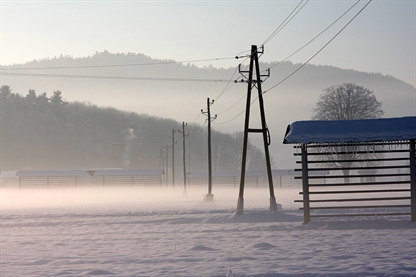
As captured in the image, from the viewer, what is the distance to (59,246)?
16.5 m

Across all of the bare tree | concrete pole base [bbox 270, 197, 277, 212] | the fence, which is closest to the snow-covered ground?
the fence

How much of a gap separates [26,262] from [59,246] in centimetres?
303

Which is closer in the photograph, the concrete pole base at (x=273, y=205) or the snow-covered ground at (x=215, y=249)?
the snow-covered ground at (x=215, y=249)

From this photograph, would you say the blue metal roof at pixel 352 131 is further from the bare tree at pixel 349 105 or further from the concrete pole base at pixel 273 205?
the bare tree at pixel 349 105

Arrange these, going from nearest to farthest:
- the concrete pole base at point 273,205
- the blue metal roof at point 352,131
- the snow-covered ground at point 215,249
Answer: the snow-covered ground at point 215,249 → the blue metal roof at point 352,131 → the concrete pole base at point 273,205

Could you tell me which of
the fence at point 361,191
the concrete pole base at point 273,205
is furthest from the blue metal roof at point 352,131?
the concrete pole base at point 273,205

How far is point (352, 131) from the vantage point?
20000 mm

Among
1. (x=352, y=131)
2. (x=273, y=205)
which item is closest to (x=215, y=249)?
(x=352, y=131)

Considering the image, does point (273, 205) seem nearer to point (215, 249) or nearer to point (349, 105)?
point (215, 249)

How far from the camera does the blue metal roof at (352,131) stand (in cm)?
1956

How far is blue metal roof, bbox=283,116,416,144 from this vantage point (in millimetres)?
19562

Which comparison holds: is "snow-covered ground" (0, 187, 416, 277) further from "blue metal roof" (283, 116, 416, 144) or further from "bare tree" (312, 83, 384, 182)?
"bare tree" (312, 83, 384, 182)

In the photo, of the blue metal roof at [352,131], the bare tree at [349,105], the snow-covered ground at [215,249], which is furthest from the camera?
the bare tree at [349,105]

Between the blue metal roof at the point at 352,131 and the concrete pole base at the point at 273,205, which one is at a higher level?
the blue metal roof at the point at 352,131
